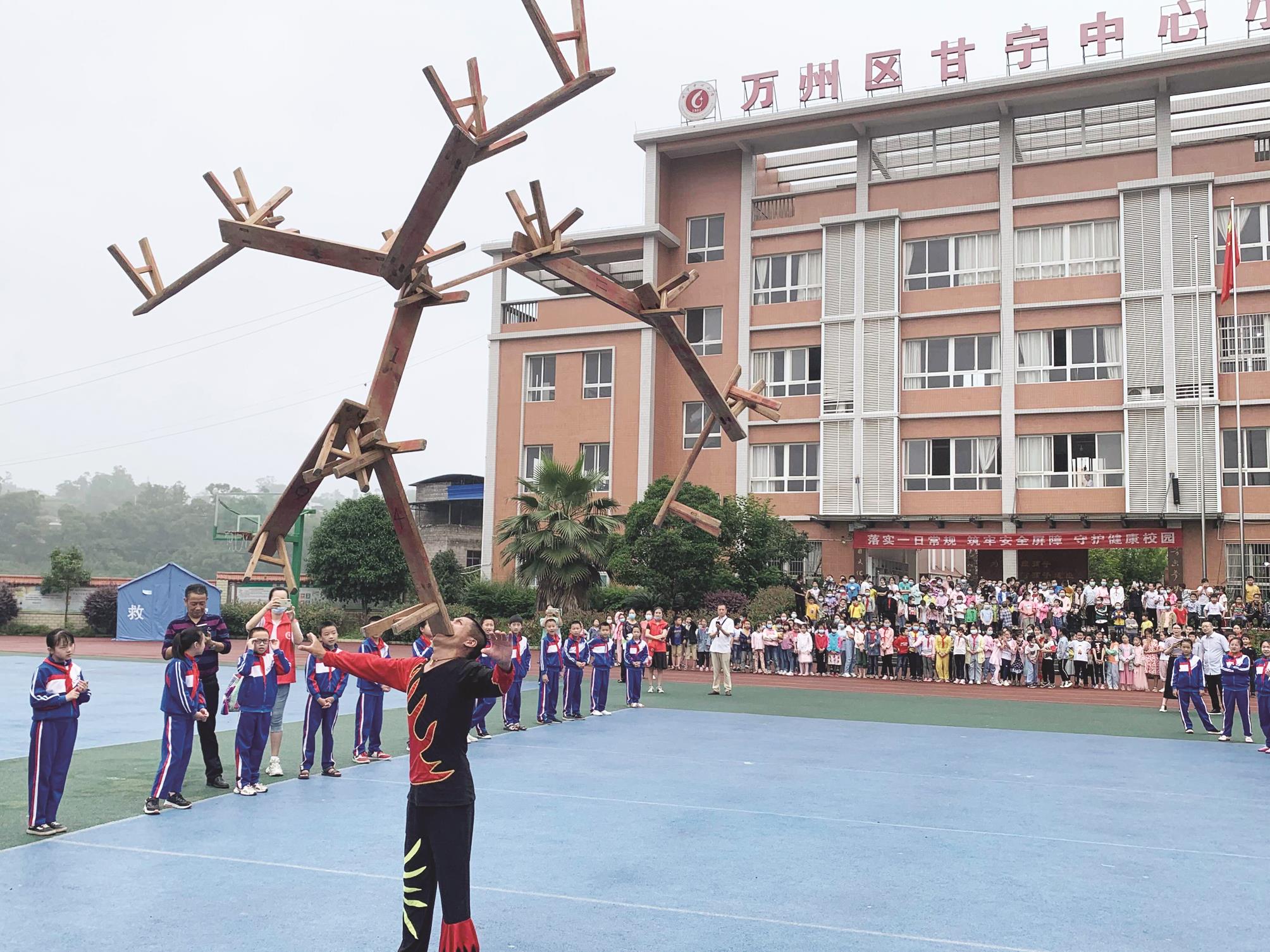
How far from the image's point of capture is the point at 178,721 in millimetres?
9000

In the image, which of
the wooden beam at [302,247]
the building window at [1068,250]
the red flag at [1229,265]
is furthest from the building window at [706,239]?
the wooden beam at [302,247]

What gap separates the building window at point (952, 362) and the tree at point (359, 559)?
57.9 ft

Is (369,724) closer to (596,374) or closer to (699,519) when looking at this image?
(699,519)

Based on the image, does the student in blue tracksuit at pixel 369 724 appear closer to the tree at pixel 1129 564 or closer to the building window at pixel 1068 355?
the building window at pixel 1068 355

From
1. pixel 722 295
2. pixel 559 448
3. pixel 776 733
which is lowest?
pixel 776 733

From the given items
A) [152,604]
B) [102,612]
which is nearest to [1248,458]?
[152,604]

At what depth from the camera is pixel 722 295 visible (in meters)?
34.2

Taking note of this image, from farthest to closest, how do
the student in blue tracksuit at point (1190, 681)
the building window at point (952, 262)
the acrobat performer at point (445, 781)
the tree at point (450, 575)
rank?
the tree at point (450, 575) < the building window at point (952, 262) < the student in blue tracksuit at point (1190, 681) < the acrobat performer at point (445, 781)

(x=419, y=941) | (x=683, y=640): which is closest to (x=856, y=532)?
(x=683, y=640)

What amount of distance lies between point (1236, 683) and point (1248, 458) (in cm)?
1569

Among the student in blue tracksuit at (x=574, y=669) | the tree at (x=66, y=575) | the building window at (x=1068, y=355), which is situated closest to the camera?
the student in blue tracksuit at (x=574, y=669)

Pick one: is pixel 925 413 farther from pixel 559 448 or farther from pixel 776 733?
pixel 776 733

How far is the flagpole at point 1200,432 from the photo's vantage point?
89.9 feet

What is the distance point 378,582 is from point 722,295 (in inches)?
585
